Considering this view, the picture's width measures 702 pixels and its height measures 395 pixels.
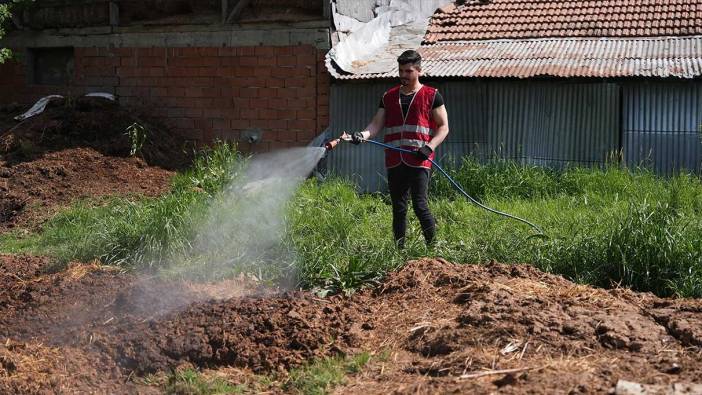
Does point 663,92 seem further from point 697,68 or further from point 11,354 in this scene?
point 11,354

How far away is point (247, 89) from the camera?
12.6 metres

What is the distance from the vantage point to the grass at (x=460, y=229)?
672cm

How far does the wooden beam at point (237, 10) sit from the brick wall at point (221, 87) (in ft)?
1.56

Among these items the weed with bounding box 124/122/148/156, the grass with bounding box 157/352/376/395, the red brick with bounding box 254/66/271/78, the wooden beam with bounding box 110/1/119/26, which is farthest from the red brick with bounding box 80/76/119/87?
the grass with bounding box 157/352/376/395

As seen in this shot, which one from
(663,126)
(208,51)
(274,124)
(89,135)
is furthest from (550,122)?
(89,135)

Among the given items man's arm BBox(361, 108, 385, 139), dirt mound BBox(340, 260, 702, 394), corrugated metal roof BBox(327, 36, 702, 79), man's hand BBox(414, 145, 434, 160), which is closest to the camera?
dirt mound BBox(340, 260, 702, 394)

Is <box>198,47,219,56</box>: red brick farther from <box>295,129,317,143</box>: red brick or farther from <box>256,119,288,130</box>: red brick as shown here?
<box>295,129,317,143</box>: red brick

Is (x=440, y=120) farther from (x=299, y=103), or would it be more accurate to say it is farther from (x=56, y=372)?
(x=299, y=103)

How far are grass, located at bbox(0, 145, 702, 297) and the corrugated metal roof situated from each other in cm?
133

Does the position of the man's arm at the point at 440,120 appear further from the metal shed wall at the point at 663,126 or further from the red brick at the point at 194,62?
the red brick at the point at 194,62

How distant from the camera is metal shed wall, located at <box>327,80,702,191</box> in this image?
11.3 meters

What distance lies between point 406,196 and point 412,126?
0.62 m

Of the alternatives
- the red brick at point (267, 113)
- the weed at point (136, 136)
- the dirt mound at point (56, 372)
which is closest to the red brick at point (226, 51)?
the red brick at point (267, 113)

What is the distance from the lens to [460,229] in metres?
8.57
